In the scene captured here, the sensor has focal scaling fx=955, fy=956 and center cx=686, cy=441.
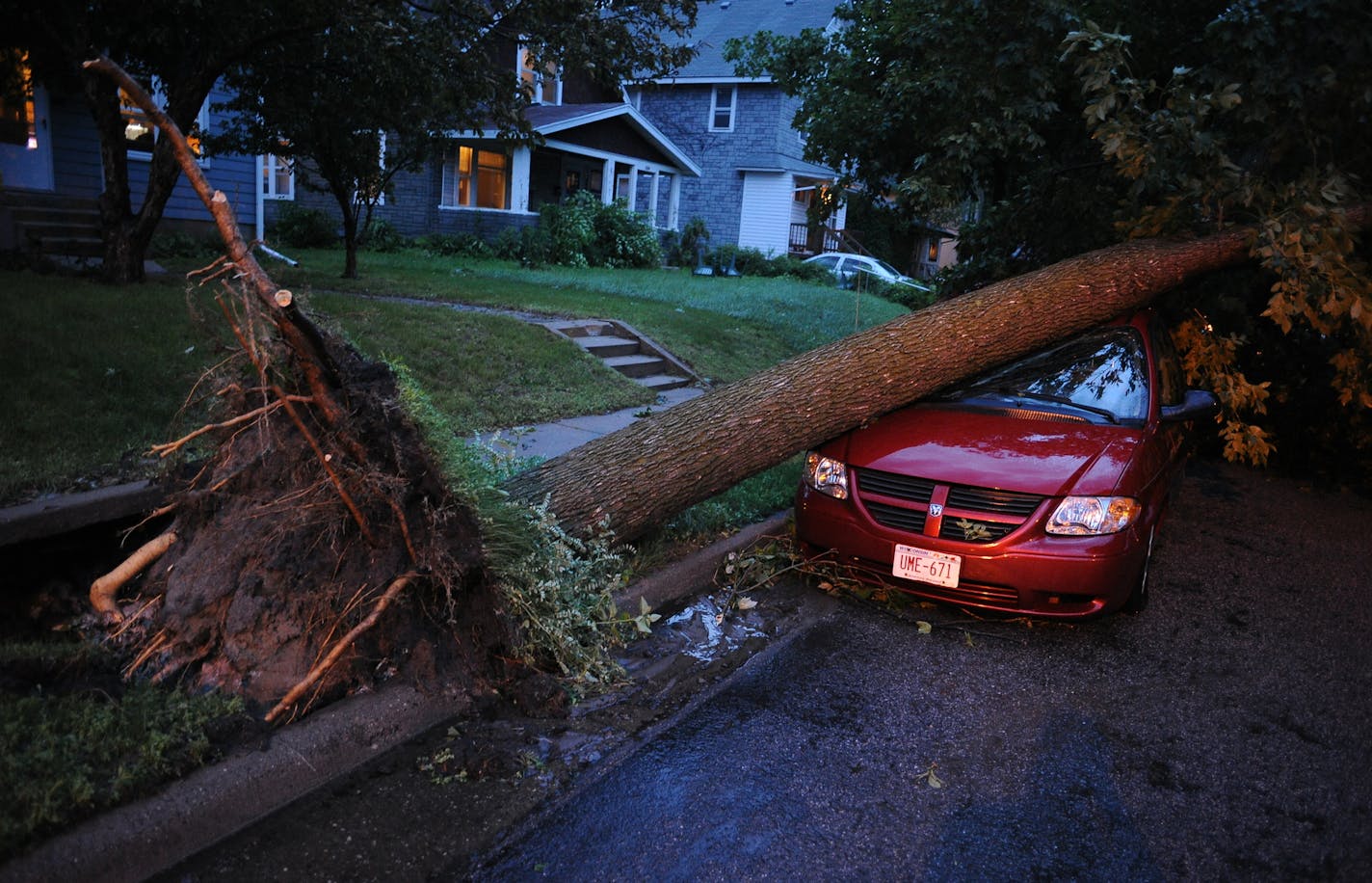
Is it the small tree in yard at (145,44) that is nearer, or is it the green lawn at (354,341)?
the green lawn at (354,341)

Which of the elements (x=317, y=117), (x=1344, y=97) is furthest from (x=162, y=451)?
(x=317, y=117)

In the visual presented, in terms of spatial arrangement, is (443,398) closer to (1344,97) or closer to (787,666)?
(787,666)

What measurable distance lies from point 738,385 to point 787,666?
201 centimetres

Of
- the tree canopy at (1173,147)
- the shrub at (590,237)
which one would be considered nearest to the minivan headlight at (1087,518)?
the tree canopy at (1173,147)

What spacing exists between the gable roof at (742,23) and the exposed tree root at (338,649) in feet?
93.2

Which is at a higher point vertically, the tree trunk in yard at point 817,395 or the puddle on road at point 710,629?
the tree trunk in yard at point 817,395

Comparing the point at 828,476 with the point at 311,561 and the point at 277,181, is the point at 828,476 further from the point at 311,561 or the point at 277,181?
the point at 277,181

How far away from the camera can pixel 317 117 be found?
12625mm

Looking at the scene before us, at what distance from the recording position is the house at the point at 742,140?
30.9 m

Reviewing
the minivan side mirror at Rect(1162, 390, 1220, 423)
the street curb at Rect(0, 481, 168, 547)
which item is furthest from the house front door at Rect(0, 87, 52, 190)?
Answer: the minivan side mirror at Rect(1162, 390, 1220, 423)

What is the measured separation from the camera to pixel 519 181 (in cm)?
2588

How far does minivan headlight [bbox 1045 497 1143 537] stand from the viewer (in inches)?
190

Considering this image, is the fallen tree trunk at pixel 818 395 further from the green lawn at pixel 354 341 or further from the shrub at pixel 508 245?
the shrub at pixel 508 245

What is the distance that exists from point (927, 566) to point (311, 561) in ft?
9.81
